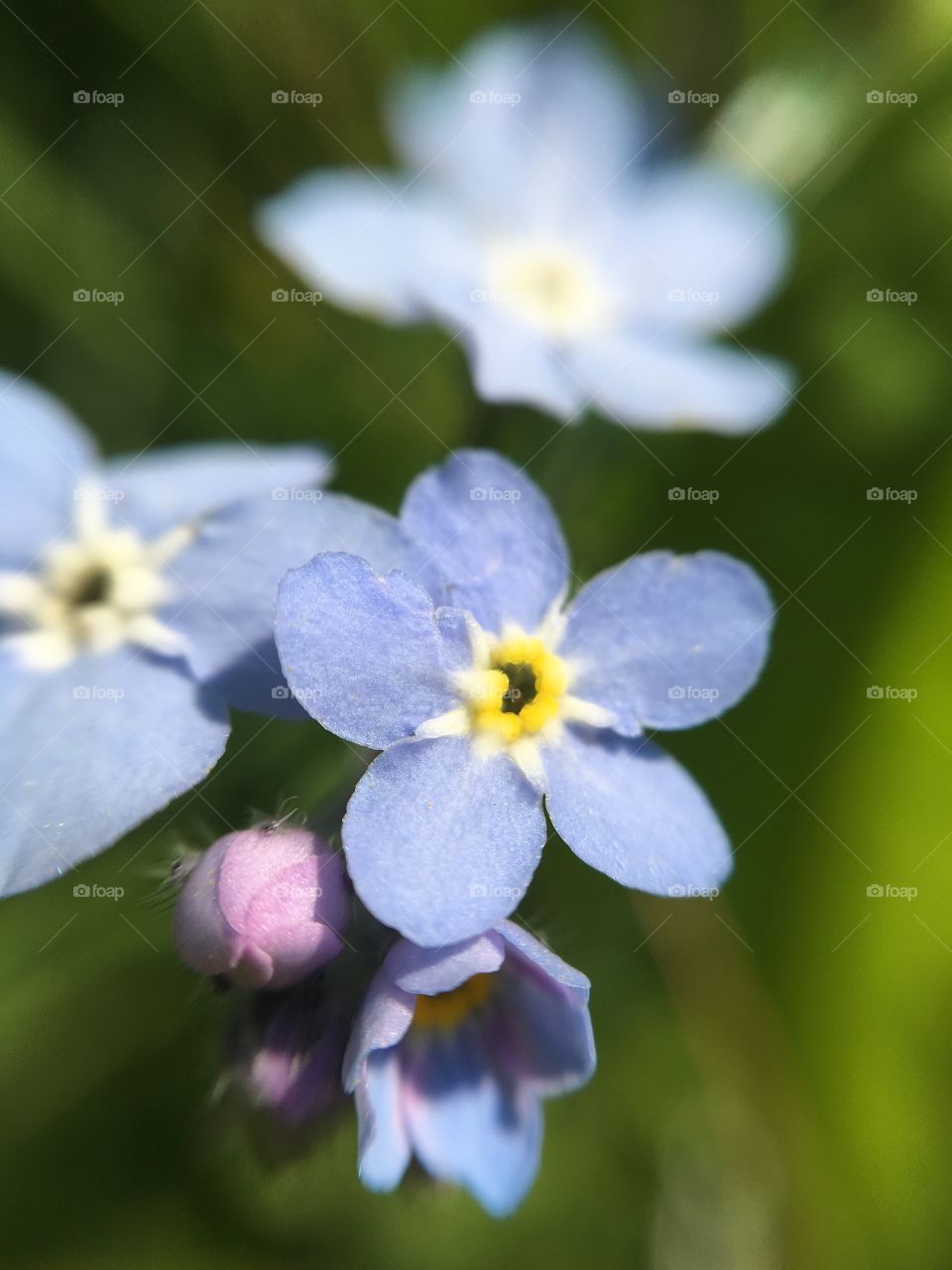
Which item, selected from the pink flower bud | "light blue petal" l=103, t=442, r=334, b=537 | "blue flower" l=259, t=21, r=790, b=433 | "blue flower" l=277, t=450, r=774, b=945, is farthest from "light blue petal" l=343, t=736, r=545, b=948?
"blue flower" l=259, t=21, r=790, b=433

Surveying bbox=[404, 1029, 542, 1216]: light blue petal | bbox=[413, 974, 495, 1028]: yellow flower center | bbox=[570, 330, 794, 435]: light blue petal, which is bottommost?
bbox=[404, 1029, 542, 1216]: light blue petal

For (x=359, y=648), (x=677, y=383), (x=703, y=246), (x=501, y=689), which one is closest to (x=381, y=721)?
(x=359, y=648)

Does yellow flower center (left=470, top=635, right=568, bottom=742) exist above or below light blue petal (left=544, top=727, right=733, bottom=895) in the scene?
above

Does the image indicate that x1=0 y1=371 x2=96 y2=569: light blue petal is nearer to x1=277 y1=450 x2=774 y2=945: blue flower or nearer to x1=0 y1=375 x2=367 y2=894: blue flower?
x1=0 y1=375 x2=367 y2=894: blue flower

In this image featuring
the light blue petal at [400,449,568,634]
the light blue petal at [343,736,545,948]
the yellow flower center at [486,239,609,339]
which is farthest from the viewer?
the yellow flower center at [486,239,609,339]

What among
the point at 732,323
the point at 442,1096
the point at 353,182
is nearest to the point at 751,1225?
the point at 442,1096
